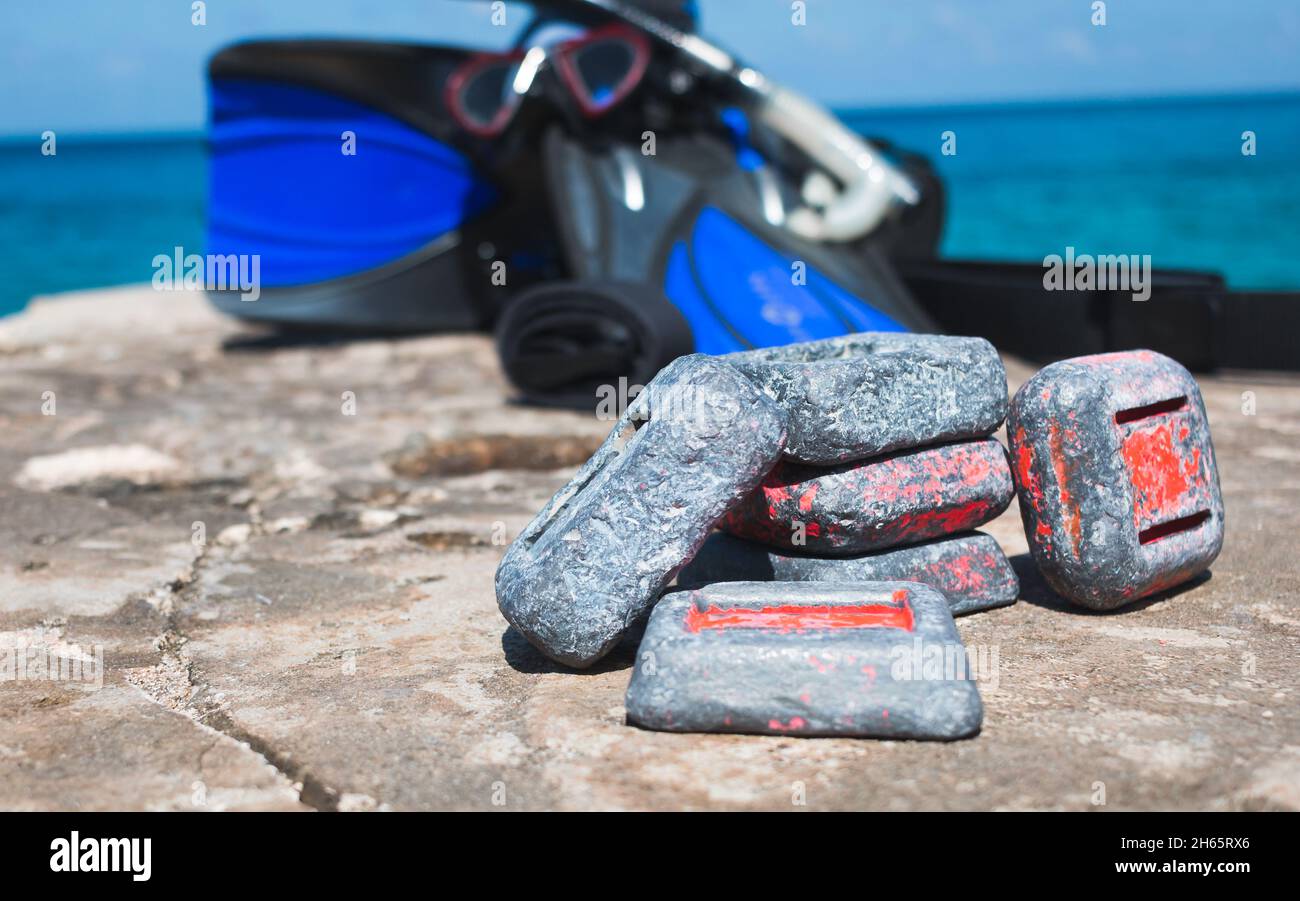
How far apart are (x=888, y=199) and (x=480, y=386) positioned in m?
1.85

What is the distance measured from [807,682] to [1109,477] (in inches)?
32.6

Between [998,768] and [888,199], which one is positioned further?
[888,199]

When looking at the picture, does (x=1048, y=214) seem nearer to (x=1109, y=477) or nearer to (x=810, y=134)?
(x=810, y=134)

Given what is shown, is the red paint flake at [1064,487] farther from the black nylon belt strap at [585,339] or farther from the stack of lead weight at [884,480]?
the black nylon belt strap at [585,339]

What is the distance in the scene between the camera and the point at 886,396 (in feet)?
8.04

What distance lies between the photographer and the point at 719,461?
7.34ft

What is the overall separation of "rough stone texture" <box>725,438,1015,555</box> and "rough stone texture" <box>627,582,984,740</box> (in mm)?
359

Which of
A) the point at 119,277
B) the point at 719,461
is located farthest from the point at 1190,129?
the point at 719,461

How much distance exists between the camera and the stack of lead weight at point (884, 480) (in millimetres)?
2406

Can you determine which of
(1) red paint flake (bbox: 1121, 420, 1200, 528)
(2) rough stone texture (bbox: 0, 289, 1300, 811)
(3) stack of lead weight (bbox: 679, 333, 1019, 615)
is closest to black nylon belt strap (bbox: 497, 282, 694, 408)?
(2) rough stone texture (bbox: 0, 289, 1300, 811)

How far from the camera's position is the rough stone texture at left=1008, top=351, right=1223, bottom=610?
2488 millimetres

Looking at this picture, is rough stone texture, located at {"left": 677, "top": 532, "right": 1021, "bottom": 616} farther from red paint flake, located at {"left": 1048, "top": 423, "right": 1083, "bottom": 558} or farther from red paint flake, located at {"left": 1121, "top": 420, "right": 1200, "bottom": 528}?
red paint flake, located at {"left": 1121, "top": 420, "right": 1200, "bottom": 528}

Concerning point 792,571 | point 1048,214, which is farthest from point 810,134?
point 1048,214
